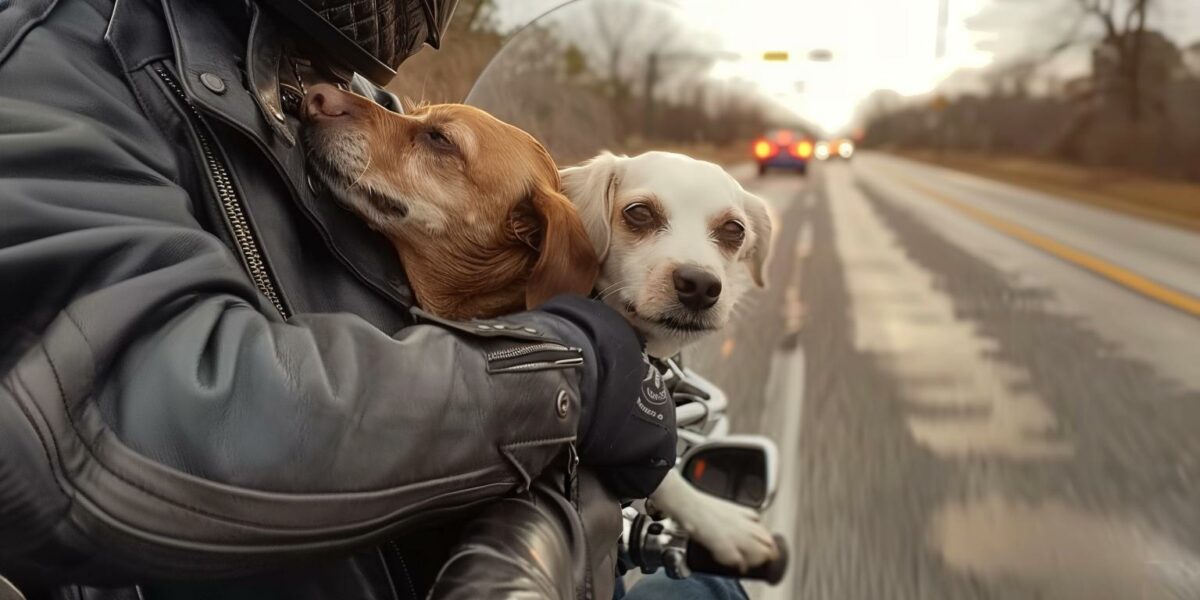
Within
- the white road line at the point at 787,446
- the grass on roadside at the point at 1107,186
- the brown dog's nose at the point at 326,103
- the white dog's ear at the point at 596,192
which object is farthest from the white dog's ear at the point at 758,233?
the grass on roadside at the point at 1107,186

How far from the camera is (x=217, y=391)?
0.76 m

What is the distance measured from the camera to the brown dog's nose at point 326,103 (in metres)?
1.10

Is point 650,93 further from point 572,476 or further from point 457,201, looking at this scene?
point 572,476

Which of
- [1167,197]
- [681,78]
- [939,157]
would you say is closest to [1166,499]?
[681,78]

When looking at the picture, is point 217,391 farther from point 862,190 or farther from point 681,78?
point 862,190

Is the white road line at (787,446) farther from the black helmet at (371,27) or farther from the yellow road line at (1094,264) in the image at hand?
the yellow road line at (1094,264)

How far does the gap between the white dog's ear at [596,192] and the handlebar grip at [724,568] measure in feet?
1.96

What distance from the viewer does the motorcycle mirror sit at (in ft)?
5.16

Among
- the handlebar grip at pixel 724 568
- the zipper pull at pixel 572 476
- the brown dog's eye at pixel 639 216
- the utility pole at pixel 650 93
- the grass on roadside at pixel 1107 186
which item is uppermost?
the utility pole at pixel 650 93

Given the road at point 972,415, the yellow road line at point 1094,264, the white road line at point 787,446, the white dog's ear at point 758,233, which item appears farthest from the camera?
the yellow road line at point 1094,264

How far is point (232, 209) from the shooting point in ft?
3.09

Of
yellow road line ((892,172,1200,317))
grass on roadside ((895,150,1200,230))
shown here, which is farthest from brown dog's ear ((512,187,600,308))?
grass on roadside ((895,150,1200,230))

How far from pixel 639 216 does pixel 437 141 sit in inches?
11.6

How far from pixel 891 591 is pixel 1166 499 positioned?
196cm
